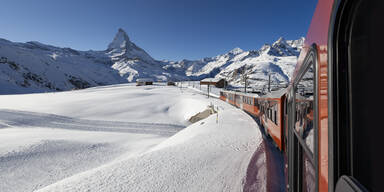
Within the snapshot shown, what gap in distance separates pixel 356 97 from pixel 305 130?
0.84 metres

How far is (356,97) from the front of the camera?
2.81 ft

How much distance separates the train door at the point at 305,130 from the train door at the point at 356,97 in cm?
30

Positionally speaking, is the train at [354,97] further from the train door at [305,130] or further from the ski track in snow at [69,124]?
the ski track in snow at [69,124]

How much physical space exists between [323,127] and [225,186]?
9.71 feet

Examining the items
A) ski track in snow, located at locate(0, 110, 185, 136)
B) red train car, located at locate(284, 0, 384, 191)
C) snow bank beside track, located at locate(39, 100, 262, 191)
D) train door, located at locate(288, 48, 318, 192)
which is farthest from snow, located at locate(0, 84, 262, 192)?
red train car, located at locate(284, 0, 384, 191)

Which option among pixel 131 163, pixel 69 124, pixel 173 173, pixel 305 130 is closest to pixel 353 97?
pixel 305 130

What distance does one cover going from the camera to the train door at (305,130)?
1315mm

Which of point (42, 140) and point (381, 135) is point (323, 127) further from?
point (42, 140)

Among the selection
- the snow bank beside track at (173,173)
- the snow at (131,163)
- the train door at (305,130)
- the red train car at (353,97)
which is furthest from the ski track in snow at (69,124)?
the red train car at (353,97)

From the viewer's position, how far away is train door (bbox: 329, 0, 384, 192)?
80 centimetres

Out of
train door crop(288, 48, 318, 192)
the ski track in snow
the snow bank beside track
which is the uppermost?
train door crop(288, 48, 318, 192)

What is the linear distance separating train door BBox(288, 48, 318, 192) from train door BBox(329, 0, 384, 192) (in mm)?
301

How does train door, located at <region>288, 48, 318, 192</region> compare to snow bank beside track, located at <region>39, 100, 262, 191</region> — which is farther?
snow bank beside track, located at <region>39, 100, 262, 191</region>

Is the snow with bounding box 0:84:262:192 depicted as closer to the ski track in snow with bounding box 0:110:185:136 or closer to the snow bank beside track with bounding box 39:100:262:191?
the snow bank beside track with bounding box 39:100:262:191
